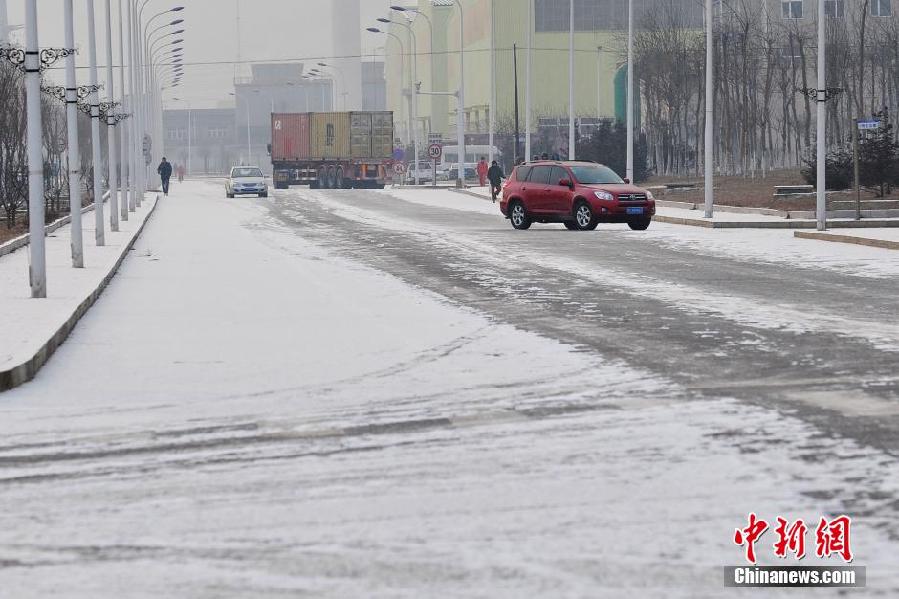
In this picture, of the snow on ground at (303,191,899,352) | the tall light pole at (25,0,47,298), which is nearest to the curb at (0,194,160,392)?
the tall light pole at (25,0,47,298)

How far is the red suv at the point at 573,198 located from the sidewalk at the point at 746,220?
174cm

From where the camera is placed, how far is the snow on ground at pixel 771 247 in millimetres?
24344

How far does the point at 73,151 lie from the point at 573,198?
50.0 feet

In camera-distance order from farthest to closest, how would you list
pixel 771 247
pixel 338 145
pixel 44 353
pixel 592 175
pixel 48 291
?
pixel 338 145
pixel 592 175
pixel 771 247
pixel 48 291
pixel 44 353

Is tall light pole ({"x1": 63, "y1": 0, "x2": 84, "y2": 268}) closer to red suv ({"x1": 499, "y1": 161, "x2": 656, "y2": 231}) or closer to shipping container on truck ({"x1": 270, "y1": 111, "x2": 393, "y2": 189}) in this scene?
red suv ({"x1": 499, "y1": 161, "x2": 656, "y2": 231})

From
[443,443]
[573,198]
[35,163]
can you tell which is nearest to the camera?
[443,443]

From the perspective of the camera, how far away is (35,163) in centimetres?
1873

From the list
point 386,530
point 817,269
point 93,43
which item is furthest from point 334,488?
point 93,43

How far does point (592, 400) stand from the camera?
10.4 metres

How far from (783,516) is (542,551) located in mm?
1118

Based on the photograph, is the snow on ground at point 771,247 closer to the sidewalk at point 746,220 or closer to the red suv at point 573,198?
the sidewalk at point 746,220

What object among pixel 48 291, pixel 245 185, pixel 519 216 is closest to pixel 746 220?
pixel 519 216

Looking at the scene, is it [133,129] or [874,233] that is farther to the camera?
[133,129]

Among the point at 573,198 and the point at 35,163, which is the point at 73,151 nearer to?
the point at 35,163
